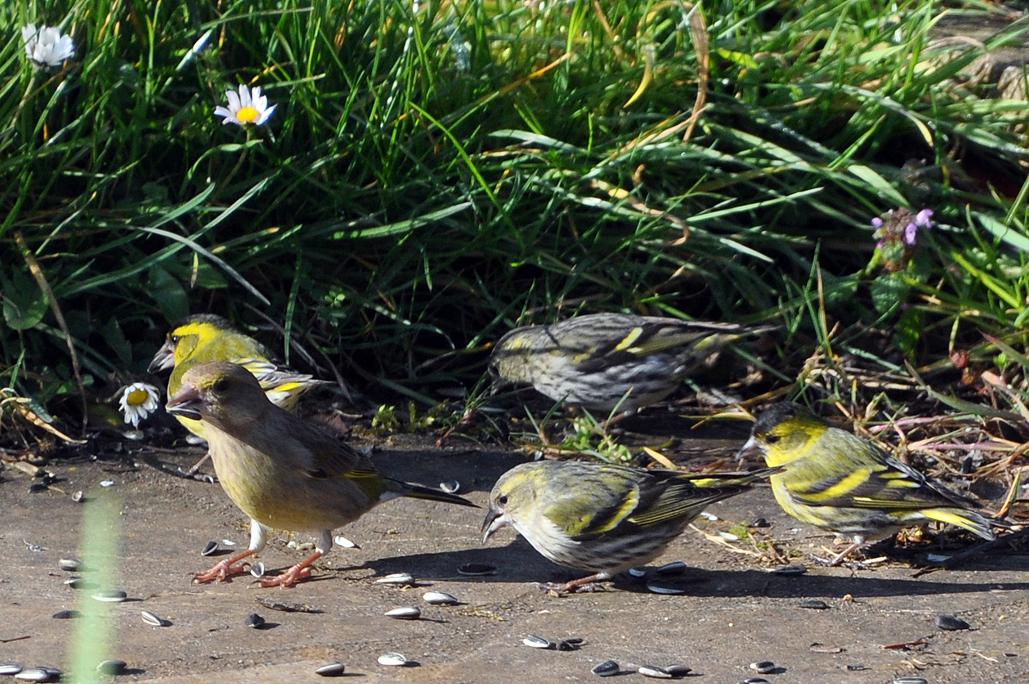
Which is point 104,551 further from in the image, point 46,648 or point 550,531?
point 550,531

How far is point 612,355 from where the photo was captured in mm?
6145

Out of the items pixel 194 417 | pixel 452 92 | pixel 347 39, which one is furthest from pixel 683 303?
pixel 194 417

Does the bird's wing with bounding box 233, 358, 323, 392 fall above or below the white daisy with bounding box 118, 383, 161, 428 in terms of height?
above

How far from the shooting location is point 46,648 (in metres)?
3.82

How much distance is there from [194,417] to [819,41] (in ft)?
13.1

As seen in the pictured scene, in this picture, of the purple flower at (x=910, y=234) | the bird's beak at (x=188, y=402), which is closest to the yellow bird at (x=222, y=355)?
the bird's beak at (x=188, y=402)

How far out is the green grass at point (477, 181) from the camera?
5688 mm

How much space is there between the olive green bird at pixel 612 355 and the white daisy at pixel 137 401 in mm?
1425

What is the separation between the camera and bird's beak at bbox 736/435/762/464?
5.46 m

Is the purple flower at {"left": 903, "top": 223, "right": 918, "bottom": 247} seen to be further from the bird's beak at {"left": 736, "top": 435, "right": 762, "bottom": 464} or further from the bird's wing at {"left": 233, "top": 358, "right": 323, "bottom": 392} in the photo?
the bird's wing at {"left": 233, "top": 358, "right": 323, "bottom": 392}

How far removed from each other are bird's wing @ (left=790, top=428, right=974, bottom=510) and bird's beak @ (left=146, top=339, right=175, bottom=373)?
236 cm

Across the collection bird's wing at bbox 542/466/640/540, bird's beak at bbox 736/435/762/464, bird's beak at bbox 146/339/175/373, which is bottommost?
Result: bird's wing at bbox 542/466/640/540

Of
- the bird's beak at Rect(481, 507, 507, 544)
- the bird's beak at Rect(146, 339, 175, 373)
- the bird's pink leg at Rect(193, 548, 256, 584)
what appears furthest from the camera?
the bird's beak at Rect(146, 339, 175, 373)

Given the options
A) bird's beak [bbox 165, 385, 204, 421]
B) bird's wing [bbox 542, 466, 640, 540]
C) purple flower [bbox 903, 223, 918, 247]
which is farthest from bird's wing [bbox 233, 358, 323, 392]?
purple flower [bbox 903, 223, 918, 247]
